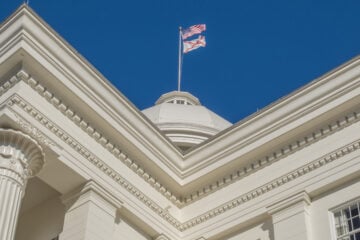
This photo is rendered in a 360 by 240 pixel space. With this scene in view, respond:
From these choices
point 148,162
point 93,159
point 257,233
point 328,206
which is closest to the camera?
point 328,206

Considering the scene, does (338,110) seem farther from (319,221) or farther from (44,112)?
(44,112)

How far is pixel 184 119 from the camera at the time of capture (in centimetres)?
2953

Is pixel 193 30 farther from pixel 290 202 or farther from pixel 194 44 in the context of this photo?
pixel 290 202

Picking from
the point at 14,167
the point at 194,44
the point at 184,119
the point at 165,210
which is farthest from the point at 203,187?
the point at 194,44

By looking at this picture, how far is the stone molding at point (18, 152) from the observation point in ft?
53.0

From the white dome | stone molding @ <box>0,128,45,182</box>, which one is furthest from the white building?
the white dome

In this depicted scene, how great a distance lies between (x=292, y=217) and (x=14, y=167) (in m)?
7.15

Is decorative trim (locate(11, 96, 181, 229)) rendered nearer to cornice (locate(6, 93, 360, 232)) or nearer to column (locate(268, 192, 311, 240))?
cornice (locate(6, 93, 360, 232))

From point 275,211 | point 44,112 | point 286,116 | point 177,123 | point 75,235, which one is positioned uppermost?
point 177,123

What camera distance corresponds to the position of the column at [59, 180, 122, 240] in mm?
17422

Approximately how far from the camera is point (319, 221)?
18.1 m

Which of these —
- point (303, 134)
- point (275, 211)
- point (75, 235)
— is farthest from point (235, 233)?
point (75, 235)

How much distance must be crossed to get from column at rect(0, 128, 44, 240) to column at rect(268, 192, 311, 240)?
6232mm

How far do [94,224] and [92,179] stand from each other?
1182 millimetres
